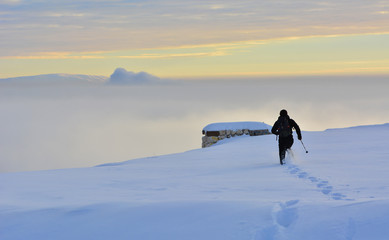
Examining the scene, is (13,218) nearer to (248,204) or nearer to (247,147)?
(248,204)

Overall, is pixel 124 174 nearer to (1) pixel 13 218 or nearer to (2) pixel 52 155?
(1) pixel 13 218

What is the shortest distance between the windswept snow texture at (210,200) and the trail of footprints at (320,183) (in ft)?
0.05

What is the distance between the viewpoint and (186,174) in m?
11.7

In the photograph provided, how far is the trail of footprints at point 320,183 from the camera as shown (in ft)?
26.1

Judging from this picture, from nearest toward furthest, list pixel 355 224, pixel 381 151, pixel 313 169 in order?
pixel 355 224
pixel 313 169
pixel 381 151

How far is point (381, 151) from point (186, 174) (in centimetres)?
598

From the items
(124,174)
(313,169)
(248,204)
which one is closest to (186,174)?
(124,174)

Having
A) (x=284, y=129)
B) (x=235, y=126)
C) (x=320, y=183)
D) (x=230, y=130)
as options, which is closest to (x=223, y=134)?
(x=230, y=130)

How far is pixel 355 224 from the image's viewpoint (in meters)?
5.56

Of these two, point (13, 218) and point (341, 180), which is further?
point (341, 180)

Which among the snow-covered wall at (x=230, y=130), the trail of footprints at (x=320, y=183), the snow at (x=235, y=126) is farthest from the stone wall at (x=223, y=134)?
the trail of footprints at (x=320, y=183)

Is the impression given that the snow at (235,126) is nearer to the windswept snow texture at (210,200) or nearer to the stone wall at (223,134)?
the stone wall at (223,134)

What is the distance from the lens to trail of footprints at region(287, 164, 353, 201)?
795cm

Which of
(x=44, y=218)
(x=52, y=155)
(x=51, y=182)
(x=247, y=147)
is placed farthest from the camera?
(x=52, y=155)
